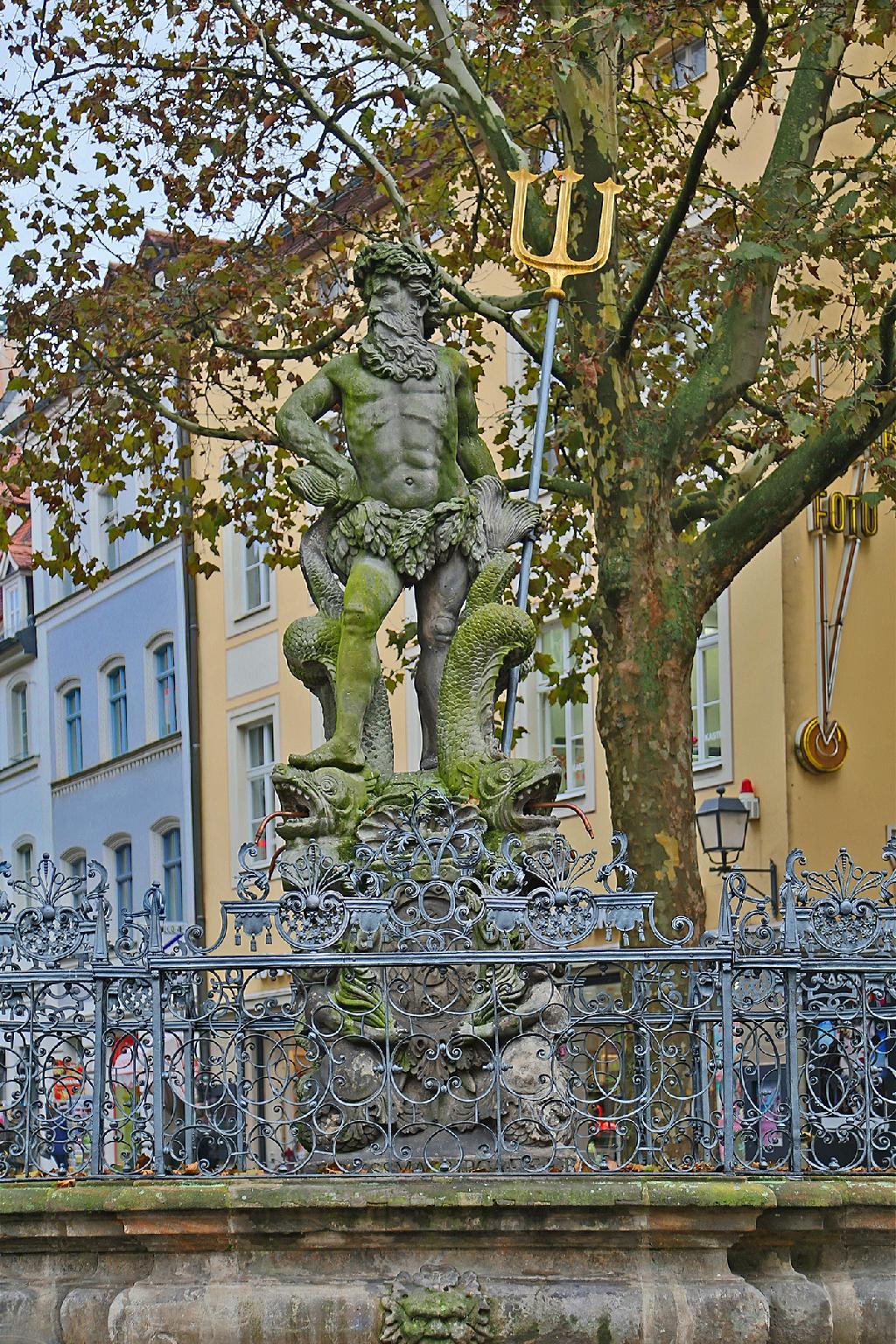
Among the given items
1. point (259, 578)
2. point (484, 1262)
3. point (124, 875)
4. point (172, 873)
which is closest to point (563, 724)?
point (259, 578)

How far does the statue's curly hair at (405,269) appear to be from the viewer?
33.7ft

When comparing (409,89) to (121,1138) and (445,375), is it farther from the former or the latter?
(121,1138)

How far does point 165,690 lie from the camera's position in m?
38.0

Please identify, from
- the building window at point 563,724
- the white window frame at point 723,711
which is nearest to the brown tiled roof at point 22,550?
the building window at point 563,724

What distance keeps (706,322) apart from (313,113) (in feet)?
12.9

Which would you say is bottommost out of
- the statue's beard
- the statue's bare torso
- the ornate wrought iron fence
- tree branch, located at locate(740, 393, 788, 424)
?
the ornate wrought iron fence

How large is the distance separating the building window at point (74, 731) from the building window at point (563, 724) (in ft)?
50.5

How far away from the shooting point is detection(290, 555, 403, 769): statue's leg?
9891 millimetres

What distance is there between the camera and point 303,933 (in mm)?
8367

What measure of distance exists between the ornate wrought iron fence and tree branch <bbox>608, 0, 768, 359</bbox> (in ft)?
21.5

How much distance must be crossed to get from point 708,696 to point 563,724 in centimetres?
284

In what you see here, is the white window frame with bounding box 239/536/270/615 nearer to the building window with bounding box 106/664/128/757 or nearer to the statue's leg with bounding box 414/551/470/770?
the building window with bounding box 106/664/128/757

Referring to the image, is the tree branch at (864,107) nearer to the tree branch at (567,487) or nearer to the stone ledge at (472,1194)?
the tree branch at (567,487)

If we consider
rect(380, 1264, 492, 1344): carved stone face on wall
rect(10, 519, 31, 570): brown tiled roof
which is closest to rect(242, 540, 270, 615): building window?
rect(10, 519, 31, 570): brown tiled roof
